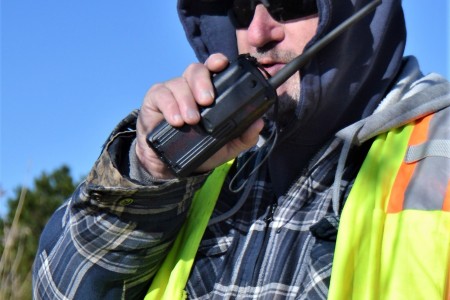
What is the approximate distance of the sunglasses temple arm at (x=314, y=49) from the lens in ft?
5.17

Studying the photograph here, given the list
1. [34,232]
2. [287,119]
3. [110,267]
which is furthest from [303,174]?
[34,232]

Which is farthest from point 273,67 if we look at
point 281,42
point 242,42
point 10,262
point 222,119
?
point 10,262

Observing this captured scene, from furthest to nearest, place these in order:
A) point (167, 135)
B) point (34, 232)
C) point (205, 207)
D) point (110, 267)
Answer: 1. point (34, 232)
2. point (205, 207)
3. point (110, 267)
4. point (167, 135)

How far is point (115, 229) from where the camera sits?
1669 mm

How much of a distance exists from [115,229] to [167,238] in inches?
5.1

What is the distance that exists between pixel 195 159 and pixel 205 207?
276mm

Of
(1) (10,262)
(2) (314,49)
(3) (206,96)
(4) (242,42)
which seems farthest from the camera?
(1) (10,262)

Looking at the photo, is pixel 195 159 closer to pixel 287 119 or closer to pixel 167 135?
pixel 167 135

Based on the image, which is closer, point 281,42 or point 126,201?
point 126,201

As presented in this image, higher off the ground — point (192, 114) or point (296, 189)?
point (192, 114)

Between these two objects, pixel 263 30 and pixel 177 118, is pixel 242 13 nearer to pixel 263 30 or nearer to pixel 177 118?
pixel 263 30

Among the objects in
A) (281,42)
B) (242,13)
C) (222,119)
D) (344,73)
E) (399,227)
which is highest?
(242,13)

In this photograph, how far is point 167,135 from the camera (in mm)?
1543

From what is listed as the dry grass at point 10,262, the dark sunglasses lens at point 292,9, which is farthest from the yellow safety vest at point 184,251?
the dry grass at point 10,262
